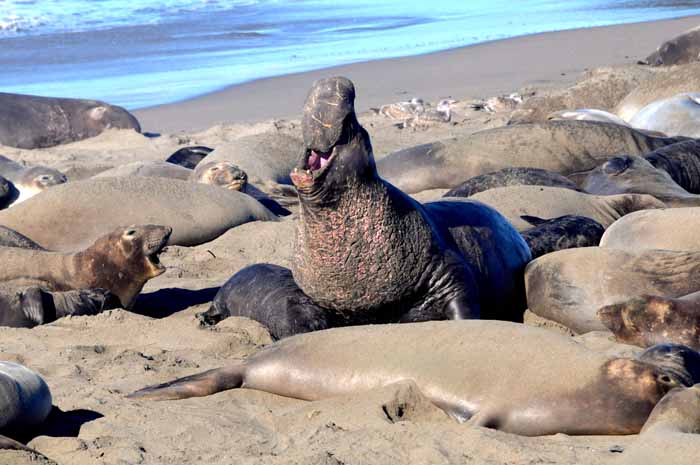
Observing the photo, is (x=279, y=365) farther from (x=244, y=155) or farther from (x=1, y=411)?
(x=244, y=155)

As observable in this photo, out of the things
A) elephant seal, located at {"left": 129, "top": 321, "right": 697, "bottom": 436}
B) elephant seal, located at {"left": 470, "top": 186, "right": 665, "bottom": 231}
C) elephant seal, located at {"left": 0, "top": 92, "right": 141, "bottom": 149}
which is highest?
elephant seal, located at {"left": 129, "top": 321, "right": 697, "bottom": 436}

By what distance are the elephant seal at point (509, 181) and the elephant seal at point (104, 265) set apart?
278 centimetres

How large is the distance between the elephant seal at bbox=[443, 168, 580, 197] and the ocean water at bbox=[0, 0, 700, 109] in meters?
7.21

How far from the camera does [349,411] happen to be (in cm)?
420

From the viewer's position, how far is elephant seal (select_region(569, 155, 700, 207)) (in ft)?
26.5

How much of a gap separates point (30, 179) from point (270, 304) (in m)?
4.77

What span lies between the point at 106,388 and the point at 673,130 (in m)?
7.26

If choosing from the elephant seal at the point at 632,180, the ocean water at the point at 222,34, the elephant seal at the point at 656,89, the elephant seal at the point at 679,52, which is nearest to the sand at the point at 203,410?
the elephant seal at the point at 632,180

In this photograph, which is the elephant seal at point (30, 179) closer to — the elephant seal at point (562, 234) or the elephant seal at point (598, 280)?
the elephant seal at point (562, 234)

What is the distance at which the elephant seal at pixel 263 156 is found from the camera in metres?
10.1

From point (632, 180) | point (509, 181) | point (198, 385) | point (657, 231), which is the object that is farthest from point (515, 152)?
point (198, 385)

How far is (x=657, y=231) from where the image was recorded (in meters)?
6.33

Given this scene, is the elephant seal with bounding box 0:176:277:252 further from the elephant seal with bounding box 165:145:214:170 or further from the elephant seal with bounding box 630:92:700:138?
the elephant seal with bounding box 630:92:700:138

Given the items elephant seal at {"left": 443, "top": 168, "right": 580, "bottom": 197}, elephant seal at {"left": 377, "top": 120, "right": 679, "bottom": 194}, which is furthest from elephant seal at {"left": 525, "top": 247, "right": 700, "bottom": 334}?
elephant seal at {"left": 377, "top": 120, "right": 679, "bottom": 194}
